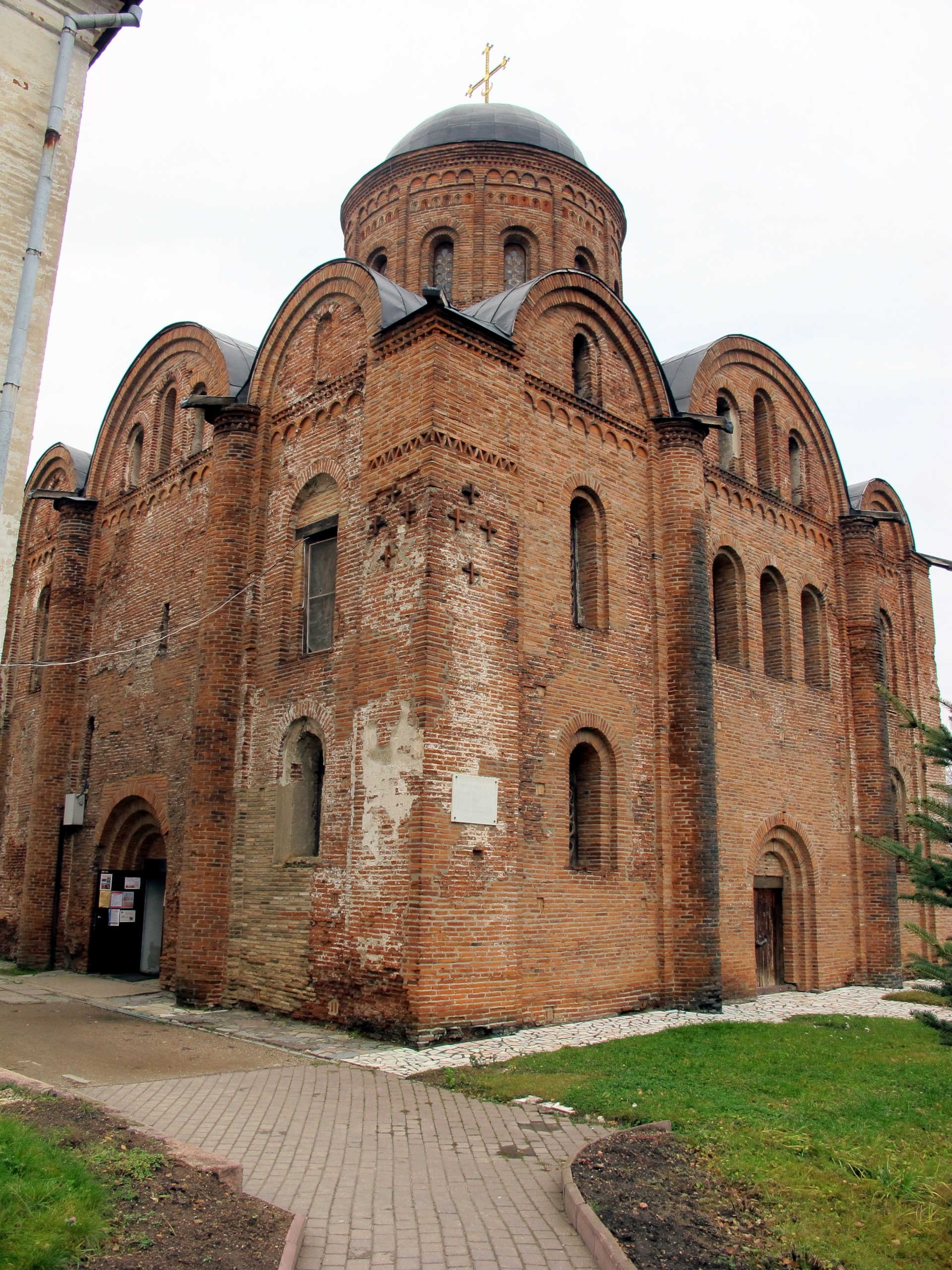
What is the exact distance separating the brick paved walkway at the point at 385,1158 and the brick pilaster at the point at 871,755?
10602 millimetres

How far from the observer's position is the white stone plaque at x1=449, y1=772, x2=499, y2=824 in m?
10.6

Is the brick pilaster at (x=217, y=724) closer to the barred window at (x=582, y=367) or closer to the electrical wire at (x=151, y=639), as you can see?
the electrical wire at (x=151, y=639)

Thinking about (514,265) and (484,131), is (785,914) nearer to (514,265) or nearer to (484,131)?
(514,265)

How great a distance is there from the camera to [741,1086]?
8.39m

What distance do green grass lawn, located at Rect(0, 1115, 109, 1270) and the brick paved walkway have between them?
3.38 feet

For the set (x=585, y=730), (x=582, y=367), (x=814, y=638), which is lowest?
(x=585, y=730)

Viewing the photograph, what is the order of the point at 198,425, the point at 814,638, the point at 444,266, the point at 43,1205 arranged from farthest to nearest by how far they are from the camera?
the point at 444,266 → the point at 814,638 → the point at 198,425 → the point at 43,1205

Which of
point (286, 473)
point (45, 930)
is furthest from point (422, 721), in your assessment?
point (45, 930)

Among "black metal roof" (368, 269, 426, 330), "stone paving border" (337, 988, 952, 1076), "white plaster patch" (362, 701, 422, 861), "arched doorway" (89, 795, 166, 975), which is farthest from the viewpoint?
"arched doorway" (89, 795, 166, 975)

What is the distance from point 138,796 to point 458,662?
22.0ft

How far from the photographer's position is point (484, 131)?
19.7 m

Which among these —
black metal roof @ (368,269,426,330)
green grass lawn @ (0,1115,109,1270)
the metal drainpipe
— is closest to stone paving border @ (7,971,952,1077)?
green grass lawn @ (0,1115,109,1270)

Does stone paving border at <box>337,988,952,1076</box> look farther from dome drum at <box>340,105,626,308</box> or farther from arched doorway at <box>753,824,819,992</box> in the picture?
dome drum at <box>340,105,626,308</box>

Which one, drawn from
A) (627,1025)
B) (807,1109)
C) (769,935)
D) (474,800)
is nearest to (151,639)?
(474,800)
